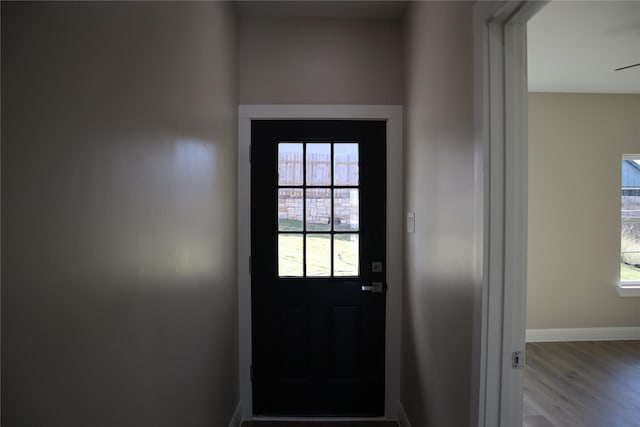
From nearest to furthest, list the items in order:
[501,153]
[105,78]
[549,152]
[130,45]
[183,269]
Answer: [105,78] → [130,45] → [501,153] → [183,269] → [549,152]

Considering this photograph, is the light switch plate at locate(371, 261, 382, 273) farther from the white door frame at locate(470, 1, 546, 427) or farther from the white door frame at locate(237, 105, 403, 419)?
the white door frame at locate(470, 1, 546, 427)

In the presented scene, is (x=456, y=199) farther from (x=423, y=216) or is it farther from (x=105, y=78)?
(x=105, y=78)

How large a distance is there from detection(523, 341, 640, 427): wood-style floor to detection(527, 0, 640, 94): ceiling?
2635 mm

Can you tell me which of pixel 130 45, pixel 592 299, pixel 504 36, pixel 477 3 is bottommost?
pixel 592 299

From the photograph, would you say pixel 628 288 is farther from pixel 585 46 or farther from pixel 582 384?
pixel 585 46

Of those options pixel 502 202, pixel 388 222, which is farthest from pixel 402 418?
pixel 502 202

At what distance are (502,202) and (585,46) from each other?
244 cm

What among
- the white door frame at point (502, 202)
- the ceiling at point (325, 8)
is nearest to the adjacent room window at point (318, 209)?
the ceiling at point (325, 8)

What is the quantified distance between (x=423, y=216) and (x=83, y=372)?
164 cm

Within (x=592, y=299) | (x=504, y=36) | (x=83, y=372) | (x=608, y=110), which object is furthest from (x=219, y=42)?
(x=592, y=299)

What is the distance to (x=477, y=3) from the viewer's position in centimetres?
133

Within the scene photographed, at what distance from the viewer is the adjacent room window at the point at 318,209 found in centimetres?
264

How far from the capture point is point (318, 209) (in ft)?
8.71

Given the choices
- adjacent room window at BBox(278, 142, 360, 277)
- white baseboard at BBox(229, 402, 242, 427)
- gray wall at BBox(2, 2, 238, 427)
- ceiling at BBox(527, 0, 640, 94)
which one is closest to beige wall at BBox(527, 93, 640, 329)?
ceiling at BBox(527, 0, 640, 94)
